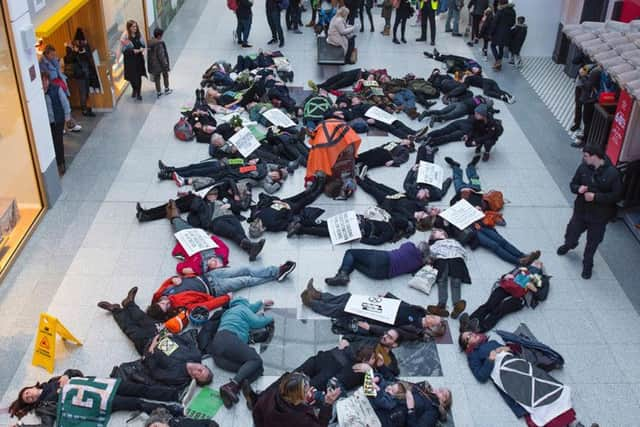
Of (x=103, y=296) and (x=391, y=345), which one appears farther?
(x=103, y=296)

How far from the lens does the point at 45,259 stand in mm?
9430

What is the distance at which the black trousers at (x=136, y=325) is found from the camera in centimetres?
784

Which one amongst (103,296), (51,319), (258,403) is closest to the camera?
(258,403)

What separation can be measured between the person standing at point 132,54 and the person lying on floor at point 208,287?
638 cm

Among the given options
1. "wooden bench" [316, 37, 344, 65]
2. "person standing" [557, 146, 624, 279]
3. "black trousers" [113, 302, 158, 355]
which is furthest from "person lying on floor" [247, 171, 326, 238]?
"wooden bench" [316, 37, 344, 65]

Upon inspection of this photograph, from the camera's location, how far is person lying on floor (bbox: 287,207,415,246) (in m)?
9.80

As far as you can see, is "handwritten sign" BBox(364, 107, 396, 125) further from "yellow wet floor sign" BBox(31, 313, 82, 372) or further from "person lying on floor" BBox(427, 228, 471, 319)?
"yellow wet floor sign" BBox(31, 313, 82, 372)

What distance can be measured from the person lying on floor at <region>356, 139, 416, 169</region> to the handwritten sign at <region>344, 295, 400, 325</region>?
12.3 ft

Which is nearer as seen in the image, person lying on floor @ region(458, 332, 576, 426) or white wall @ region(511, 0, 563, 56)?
person lying on floor @ region(458, 332, 576, 426)

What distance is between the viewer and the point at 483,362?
25.4 feet

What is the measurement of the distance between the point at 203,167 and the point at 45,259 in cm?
301

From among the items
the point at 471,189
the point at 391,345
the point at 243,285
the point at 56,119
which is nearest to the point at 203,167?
the point at 56,119

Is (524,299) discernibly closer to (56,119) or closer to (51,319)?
(51,319)

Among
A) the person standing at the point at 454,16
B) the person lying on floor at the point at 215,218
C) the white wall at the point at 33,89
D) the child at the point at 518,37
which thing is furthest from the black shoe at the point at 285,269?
the person standing at the point at 454,16
